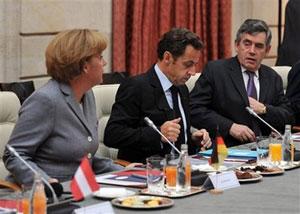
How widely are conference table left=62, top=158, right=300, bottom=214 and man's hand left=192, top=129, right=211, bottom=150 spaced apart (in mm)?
984

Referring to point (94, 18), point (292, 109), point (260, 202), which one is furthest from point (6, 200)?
point (94, 18)

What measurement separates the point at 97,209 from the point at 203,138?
192cm

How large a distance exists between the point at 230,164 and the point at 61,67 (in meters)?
0.96

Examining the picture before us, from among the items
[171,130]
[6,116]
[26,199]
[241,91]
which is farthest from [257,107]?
[26,199]

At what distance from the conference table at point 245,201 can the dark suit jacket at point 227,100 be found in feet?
6.13

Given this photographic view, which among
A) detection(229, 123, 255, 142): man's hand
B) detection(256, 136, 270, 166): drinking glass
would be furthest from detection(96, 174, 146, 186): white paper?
detection(229, 123, 255, 142): man's hand

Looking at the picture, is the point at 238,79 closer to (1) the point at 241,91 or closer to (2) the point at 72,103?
(1) the point at 241,91

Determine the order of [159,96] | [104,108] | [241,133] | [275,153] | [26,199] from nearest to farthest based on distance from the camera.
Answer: [26,199] → [275,153] → [159,96] → [104,108] → [241,133]

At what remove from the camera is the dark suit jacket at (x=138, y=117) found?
5.12 meters

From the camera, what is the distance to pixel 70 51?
435 cm

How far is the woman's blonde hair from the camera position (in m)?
4.34

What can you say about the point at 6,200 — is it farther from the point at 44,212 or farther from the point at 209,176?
the point at 209,176

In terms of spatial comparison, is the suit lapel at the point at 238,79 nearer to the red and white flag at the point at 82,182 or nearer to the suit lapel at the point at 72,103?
the suit lapel at the point at 72,103

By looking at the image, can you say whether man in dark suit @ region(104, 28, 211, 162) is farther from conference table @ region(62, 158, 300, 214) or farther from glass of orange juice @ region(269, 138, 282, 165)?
conference table @ region(62, 158, 300, 214)
